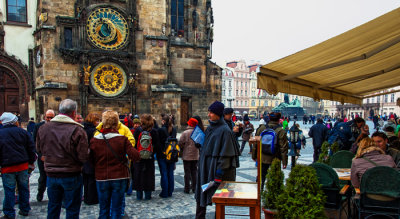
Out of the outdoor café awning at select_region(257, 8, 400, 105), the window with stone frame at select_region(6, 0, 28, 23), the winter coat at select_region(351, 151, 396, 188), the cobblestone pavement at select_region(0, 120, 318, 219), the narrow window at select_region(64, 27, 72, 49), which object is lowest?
the cobblestone pavement at select_region(0, 120, 318, 219)

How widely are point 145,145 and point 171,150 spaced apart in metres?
0.79

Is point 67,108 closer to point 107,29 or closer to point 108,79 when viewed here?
point 108,79

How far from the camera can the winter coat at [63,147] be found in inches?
157

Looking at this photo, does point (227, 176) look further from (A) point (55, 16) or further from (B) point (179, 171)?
(A) point (55, 16)

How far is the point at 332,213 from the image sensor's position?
4305 millimetres

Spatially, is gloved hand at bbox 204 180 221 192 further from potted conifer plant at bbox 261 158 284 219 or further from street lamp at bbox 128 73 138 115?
street lamp at bbox 128 73 138 115

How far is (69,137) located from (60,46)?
15.4m

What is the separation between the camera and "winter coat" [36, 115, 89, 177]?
3.98 m

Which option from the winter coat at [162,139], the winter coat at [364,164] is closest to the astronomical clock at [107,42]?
the winter coat at [162,139]

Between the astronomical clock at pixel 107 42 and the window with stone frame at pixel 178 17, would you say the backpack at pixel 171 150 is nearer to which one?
the astronomical clock at pixel 107 42

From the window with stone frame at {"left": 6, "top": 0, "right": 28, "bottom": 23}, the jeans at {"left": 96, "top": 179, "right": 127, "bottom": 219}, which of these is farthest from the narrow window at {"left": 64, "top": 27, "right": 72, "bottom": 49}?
the jeans at {"left": 96, "top": 179, "right": 127, "bottom": 219}

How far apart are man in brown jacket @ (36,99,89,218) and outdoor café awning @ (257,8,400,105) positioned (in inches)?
113

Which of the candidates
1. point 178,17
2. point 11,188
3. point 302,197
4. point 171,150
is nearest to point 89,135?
point 11,188

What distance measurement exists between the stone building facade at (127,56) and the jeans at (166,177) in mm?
12527
